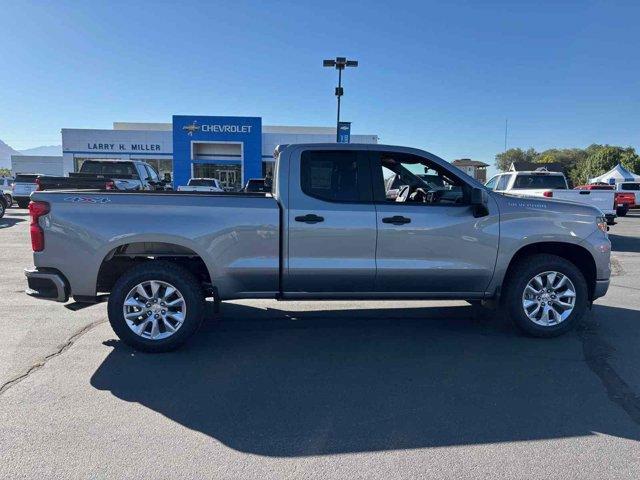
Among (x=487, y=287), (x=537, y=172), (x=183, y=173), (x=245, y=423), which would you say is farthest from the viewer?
(x=183, y=173)

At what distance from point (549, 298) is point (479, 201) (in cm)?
139

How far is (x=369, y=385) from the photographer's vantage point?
3912 millimetres

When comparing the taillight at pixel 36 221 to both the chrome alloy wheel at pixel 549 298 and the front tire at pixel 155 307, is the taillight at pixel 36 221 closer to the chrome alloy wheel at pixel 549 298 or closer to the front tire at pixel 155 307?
the front tire at pixel 155 307

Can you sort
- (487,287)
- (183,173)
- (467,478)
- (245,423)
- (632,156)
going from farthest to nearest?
(632,156), (183,173), (487,287), (245,423), (467,478)

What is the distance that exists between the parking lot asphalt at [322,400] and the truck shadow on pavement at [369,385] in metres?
0.02

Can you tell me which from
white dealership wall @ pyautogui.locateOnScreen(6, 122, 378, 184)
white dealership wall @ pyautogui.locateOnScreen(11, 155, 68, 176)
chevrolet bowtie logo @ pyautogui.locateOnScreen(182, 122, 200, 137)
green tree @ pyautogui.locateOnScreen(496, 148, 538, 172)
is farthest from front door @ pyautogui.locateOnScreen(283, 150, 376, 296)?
green tree @ pyautogui.locateOnScreen(496, 148, 538, 172)

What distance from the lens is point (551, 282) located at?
5016mm

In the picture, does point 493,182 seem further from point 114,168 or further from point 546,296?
point 114,168

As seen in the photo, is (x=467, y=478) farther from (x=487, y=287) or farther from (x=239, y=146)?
(x=239, y=146)

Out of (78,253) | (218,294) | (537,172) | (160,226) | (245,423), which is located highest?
(537,172)

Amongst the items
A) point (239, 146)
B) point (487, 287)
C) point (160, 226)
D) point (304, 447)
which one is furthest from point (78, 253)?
point (239, 146)

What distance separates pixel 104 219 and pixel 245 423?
2349 mm

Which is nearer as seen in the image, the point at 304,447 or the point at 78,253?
the point at 304,447

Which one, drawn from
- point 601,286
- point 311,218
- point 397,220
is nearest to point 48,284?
point 311,218
